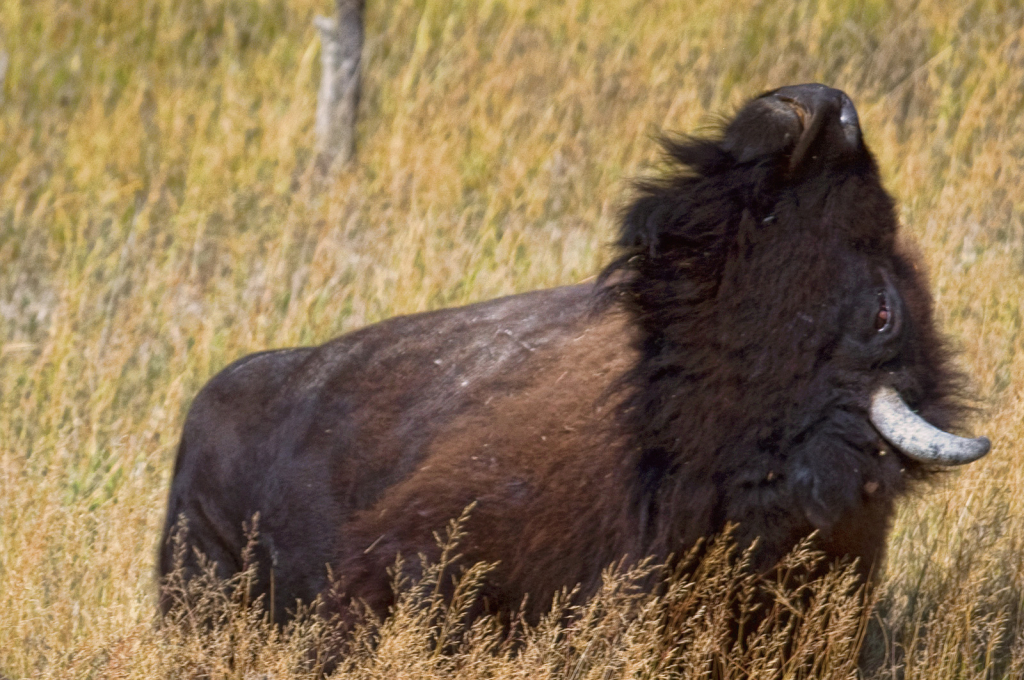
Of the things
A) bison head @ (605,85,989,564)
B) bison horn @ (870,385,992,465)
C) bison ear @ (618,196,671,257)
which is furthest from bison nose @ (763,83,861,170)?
bison horn @ (870,385,992,465)

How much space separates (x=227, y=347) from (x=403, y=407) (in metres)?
2.72

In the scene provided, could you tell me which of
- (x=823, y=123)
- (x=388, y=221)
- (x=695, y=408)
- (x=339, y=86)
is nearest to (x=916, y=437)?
(x=695, y=408)

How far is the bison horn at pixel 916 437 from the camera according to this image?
259cm

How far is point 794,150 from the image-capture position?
2.84 m

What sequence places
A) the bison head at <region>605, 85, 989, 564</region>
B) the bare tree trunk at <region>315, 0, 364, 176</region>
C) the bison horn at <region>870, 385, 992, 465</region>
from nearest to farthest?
the bison horn at <region>870, 385, 992, 465</region>, the bison head at <region>605, 85, 989, 564</region>, the bare tree trunk at <region>315, 0, 364, 176</region>

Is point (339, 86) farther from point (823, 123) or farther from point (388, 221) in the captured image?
point (823, 123)

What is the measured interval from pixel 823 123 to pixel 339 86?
237 inches

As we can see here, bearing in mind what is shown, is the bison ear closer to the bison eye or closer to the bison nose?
the bison nose

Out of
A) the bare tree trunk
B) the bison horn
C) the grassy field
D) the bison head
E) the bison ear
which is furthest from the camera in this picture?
the bare tree trunk

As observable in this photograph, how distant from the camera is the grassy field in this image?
3635mm

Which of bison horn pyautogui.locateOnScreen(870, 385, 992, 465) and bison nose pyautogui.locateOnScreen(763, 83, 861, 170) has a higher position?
bison nose pyautogui.locateOnScreen(763, 83, 861, 170)

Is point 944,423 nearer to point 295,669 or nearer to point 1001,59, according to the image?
point 295,669

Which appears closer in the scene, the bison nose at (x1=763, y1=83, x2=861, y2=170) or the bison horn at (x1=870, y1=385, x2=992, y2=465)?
the bison horn at (x1=870, y1=385, x2=992, y2=465)

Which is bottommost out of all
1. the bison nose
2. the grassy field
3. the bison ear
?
the grassy field
